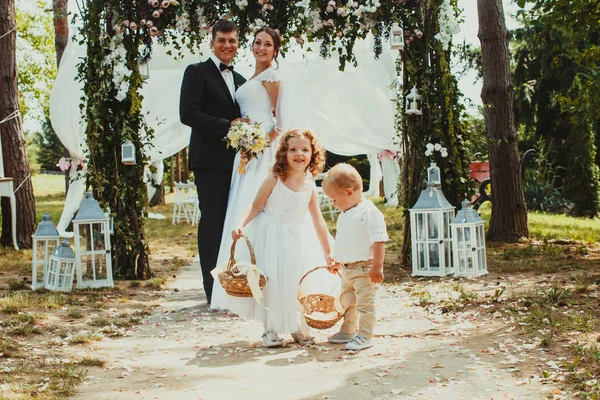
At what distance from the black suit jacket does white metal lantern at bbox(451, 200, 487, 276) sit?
7.77ft

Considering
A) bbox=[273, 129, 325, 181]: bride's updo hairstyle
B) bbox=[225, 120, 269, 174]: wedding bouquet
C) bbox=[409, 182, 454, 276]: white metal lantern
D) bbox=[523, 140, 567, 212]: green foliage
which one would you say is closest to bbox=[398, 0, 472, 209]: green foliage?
bbox=[409, 182, 454, 276]: white metal lantern

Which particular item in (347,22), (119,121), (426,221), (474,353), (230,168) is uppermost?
(347,22)

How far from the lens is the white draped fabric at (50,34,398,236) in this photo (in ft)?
33.4

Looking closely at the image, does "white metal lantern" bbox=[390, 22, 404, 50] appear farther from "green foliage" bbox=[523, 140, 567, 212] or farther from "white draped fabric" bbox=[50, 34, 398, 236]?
"green foliage" bbox=[523, 140, 567, 212]

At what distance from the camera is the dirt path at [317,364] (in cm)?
319

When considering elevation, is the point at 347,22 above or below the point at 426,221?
above

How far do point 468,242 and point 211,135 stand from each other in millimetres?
2690

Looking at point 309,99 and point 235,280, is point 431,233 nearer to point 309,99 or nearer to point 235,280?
point 235,280

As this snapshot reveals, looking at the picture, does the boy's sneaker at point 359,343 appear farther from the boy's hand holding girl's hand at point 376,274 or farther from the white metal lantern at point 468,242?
the white metal lantern at point 468,242

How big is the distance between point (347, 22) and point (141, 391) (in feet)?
14.7

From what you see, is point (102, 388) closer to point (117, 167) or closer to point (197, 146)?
point (197, 146)

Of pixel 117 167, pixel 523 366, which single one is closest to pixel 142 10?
pixel 117 167

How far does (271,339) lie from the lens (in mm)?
→ 4125

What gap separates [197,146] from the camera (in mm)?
5434
